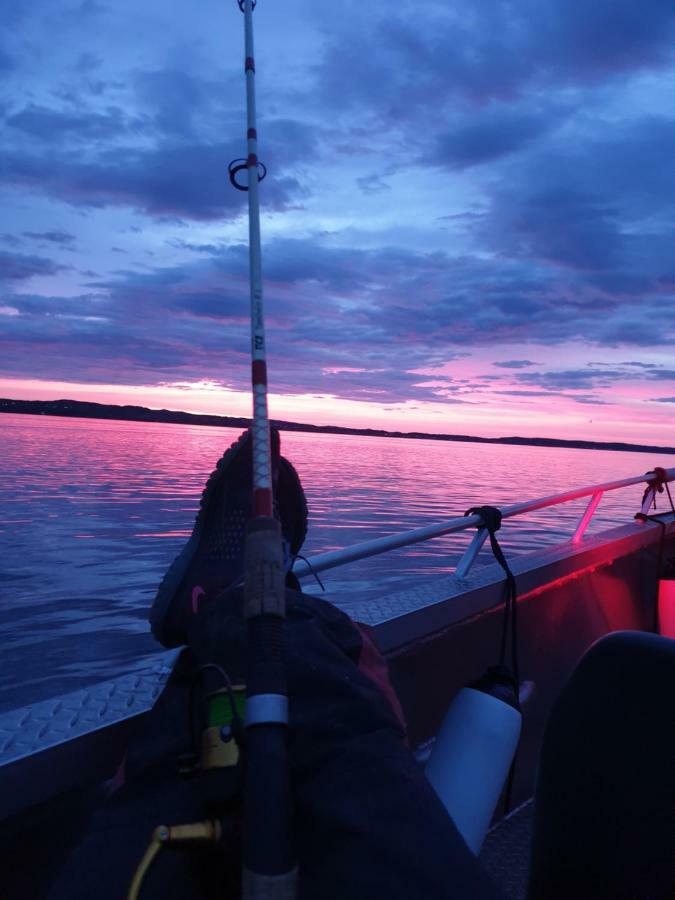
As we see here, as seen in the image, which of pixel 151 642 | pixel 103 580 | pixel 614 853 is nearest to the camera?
pixel 614 853

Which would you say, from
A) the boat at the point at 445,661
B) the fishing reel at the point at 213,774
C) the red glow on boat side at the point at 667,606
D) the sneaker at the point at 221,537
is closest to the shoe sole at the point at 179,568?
the sneaker at the point at 221,537

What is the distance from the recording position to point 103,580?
6.39 m

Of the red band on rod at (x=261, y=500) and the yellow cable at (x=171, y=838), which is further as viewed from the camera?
the red band on rod at (x=261, y=500)

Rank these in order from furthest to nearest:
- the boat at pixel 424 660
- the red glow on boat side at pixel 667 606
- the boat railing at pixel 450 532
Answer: the red glow on boat side at pixel 667 606
the boat railing at pixel 450 532
the boat at pixel 424 660

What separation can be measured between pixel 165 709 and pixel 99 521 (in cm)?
902

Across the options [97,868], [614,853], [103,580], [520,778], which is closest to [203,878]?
[97,868]

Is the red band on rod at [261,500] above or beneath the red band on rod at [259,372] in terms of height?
beneath

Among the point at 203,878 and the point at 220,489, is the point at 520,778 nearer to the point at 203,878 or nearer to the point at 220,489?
the point at 220,489

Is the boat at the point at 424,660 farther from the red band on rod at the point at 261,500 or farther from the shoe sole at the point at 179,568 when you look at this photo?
the shoe sole at the point at 179,568

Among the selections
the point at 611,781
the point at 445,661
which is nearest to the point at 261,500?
the point at 611,781

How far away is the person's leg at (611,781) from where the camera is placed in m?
0.92

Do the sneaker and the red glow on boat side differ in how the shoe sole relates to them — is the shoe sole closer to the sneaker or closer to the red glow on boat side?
the sneaker

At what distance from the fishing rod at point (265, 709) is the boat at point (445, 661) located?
0.53 m

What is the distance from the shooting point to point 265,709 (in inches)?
39.0
